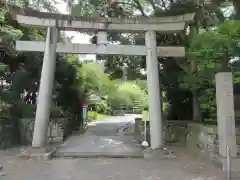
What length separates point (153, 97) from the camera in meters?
11.2

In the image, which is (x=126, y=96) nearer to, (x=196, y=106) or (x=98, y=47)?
(x=196, y=106)

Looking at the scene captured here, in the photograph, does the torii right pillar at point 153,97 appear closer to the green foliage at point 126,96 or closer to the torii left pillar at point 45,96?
the torii left pillar at point 45,96

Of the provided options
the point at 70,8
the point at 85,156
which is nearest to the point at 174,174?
the point at 85,156

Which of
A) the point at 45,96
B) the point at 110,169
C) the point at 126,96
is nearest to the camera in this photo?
the point at 110,169

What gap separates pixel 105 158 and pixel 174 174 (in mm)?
3119

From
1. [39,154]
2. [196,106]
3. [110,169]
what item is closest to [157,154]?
[110,169]

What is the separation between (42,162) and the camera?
31.7 feet

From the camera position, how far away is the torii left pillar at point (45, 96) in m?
11.1

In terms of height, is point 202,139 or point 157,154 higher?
point 202,139

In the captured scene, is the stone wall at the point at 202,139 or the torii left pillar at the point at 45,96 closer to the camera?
the stone wall at the point at 202,139

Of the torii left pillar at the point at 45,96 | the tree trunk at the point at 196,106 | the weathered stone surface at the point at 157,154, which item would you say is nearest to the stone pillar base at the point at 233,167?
the weathered stone surface at the point at 157,154

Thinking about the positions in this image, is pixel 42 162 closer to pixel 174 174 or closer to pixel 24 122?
pixel 174 174

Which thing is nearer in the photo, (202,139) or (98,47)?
(202,139)

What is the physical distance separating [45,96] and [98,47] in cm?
269
